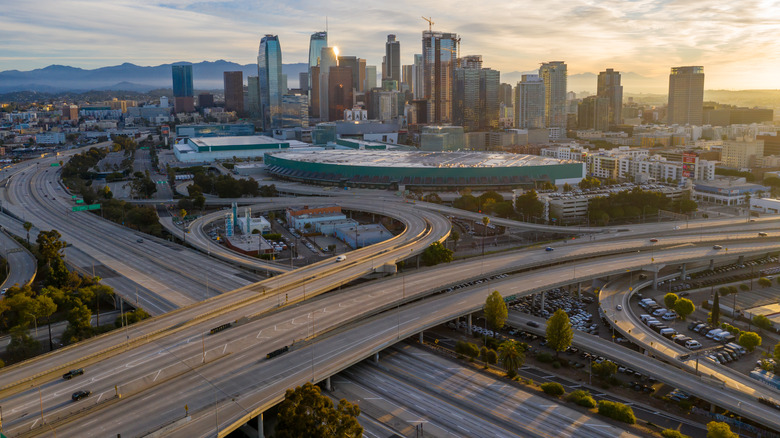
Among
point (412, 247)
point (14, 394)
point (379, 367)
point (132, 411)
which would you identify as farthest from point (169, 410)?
point (412, 247)

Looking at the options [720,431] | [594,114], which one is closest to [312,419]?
[720,431]

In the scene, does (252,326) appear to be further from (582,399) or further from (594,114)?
(594,114)

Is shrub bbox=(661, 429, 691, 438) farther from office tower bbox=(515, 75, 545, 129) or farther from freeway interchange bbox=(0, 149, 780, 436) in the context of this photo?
office tower bbox=(515, 75, 545, 129)

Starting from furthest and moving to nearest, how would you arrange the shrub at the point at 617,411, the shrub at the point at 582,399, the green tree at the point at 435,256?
the green tree at the point at 435,256 < the shrub at the point at 582,399 < the shrub at the point at 617,411

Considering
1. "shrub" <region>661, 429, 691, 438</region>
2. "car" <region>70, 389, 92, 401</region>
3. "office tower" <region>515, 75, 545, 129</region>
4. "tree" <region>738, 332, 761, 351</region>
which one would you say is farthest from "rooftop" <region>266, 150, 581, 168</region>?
"office tower" <region>515, 75, 545, 129</region>

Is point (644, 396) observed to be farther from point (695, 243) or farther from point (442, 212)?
point (442, 212)

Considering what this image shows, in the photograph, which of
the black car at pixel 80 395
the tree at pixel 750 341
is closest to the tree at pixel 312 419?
the black car at pixel 80 395

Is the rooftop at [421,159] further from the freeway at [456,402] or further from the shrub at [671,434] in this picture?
the shrub at [671,434]
